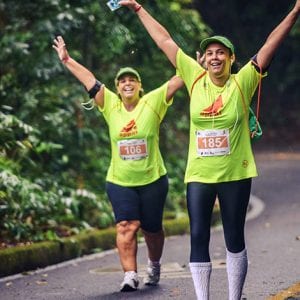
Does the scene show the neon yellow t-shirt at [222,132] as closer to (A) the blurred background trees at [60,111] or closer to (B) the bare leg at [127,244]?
(B) the bare leg at [127,244]

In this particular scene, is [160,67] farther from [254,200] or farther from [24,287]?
[24,287]

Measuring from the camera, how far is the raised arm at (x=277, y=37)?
281 inches

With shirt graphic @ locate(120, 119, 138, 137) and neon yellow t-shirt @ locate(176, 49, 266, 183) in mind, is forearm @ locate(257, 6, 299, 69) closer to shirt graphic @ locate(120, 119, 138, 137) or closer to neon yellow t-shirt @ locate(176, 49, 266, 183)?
neon yellow t-shirt @ locate(176, 49, 266, 183)

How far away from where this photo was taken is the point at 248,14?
35375 mm

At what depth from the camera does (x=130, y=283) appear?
8930 millimetres

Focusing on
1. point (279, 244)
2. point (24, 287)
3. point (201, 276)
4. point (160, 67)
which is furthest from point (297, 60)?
point (201, 276)

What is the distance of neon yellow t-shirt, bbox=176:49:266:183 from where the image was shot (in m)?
7.27

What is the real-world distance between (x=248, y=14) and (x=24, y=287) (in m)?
26.6

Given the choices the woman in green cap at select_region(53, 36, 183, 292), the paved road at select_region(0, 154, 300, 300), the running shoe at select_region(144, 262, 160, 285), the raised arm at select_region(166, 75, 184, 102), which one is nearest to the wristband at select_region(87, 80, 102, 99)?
the woman in green cap at select_region(53, 36, 183, 292)

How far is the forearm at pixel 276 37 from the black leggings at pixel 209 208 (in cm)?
83

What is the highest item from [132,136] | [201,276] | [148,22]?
[148,22]

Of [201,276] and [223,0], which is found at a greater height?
[223,0]

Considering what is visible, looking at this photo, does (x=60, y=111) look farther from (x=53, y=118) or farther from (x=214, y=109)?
(x=214, y=109)

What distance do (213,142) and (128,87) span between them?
2.19m
